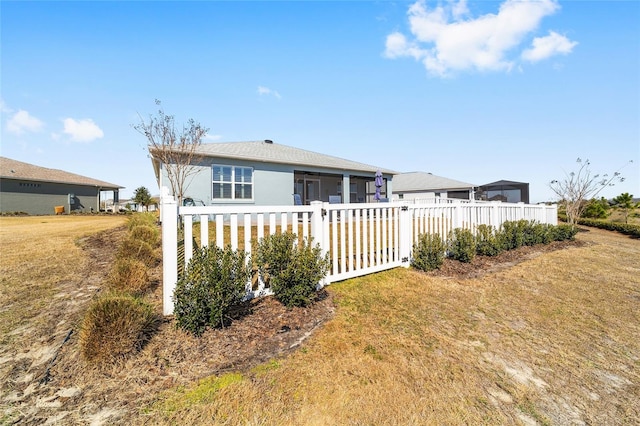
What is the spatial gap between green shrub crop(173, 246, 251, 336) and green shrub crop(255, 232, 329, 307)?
0.63 metres

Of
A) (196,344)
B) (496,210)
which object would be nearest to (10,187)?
(196,344)

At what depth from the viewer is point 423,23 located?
8922 millimetres

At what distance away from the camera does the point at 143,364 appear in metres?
2.37

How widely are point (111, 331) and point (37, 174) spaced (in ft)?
108

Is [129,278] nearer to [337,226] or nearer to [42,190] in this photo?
[337,226]

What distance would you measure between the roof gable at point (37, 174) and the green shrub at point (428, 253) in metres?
31.7

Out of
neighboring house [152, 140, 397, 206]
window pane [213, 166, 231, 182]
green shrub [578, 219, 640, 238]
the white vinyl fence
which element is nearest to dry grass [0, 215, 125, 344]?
the white vinyl fence

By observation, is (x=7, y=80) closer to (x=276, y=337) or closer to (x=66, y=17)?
(x=66, y=17)

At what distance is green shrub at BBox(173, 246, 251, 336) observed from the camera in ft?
9.30

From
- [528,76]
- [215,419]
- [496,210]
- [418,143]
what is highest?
[528,76]

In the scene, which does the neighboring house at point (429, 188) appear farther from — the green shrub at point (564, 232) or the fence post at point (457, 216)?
the fence post at point (457, 216)

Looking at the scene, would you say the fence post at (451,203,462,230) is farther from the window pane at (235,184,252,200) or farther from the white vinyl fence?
the window pane at (235,184,252,200)

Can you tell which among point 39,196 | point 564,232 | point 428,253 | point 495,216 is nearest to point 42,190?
point 39,196

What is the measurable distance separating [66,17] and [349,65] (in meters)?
8.93
